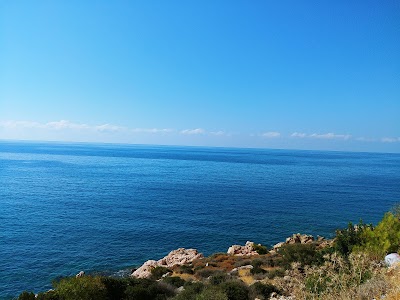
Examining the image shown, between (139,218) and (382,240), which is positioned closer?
(382,240)

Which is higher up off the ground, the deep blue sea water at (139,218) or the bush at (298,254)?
the bush at (298,254)

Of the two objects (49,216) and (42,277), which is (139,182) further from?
(42,277)

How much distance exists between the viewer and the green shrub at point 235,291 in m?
15.7

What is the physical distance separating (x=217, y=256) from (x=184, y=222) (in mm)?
16079

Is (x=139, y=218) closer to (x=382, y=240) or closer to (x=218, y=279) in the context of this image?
(x=218, y=279)

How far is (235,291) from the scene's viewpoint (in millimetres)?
15883

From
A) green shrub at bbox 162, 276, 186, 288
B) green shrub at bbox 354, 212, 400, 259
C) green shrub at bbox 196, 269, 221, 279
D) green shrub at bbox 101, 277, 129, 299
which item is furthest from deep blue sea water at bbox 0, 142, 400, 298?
green shrub at bbox 354, 212, 400, 259

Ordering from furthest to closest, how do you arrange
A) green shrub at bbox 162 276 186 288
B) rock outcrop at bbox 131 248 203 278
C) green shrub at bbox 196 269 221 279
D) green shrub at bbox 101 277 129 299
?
rock outcrop at bbox 131 248 203 278, green shrub at bbox 196 269 221 279, green shrub at bbox 162 276 186 288, green shrub at bbox 101 277 129 299

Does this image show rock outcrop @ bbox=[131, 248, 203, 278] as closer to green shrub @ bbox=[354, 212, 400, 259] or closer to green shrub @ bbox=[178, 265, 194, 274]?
green shrub @ bbox=[178, 265, 194, 274]

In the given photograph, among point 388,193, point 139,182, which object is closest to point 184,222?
point 139,182

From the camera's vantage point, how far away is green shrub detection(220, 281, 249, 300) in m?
15.7

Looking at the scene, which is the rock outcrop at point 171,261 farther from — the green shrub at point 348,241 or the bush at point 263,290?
the green shrub at point 348,241

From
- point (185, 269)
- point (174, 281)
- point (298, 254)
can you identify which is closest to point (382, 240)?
point (298, 254)

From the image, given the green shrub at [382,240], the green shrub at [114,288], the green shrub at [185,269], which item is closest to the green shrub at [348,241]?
the green shrub at [382,240]
